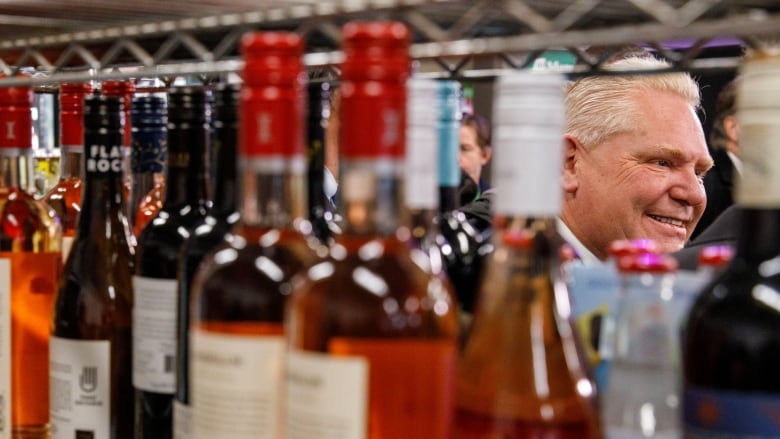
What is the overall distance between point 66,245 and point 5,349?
0.46 feet

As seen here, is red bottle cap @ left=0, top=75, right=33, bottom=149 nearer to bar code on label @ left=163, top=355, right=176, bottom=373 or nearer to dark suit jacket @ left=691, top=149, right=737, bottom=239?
bar code on label @ left=163, top=355, right=176, bottom=373

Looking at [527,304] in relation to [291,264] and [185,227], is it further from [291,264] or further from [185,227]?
[185,227]

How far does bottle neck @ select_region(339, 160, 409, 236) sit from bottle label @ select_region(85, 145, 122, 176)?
385 mm

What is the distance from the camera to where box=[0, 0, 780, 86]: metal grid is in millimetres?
617

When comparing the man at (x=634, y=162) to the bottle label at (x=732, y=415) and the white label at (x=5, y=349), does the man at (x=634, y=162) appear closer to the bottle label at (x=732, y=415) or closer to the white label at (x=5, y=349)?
the white label at (x=5, y=349)

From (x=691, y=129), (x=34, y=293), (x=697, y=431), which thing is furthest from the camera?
(x=691, y=129)

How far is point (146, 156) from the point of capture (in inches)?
42.8

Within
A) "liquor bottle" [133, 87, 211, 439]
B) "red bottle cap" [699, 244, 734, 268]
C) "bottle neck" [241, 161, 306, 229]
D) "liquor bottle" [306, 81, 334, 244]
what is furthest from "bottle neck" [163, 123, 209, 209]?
"red bottle cap" [699, 244, 734, 268]

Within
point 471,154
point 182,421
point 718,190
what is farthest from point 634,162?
point 471,154

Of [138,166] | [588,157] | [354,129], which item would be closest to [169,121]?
[138,166]

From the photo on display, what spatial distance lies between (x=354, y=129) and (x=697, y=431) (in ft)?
0.89

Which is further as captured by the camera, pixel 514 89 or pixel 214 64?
pixel 214 64

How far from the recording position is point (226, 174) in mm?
883

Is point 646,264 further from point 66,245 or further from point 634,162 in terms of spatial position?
point 634,162
